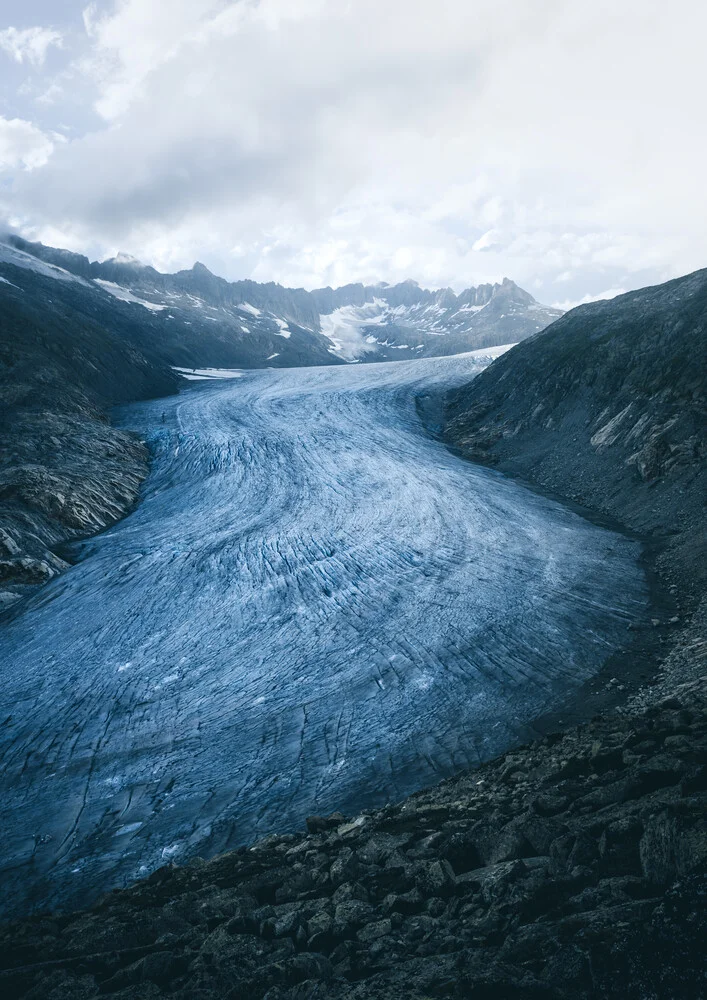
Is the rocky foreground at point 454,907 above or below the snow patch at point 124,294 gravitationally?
below

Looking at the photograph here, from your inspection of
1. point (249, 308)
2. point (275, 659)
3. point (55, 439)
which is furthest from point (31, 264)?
point (275, 659)

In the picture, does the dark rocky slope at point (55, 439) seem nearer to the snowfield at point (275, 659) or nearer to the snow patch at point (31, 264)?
the snowfield at point (275, 659)

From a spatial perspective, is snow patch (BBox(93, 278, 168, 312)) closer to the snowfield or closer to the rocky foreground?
the snowfield

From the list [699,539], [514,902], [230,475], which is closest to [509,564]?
[699,539]

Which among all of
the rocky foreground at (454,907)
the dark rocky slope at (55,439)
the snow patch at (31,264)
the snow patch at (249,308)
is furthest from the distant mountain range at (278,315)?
the rocky foreground at (454,907)

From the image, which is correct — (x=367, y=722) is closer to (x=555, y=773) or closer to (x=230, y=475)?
(x=555, y=773)

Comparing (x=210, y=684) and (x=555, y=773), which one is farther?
(x=210, y=684)

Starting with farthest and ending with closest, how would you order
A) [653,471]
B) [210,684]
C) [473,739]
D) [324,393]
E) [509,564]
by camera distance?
[324,393]
[653,471]
[509,564]
[210,684]
[473,739]
